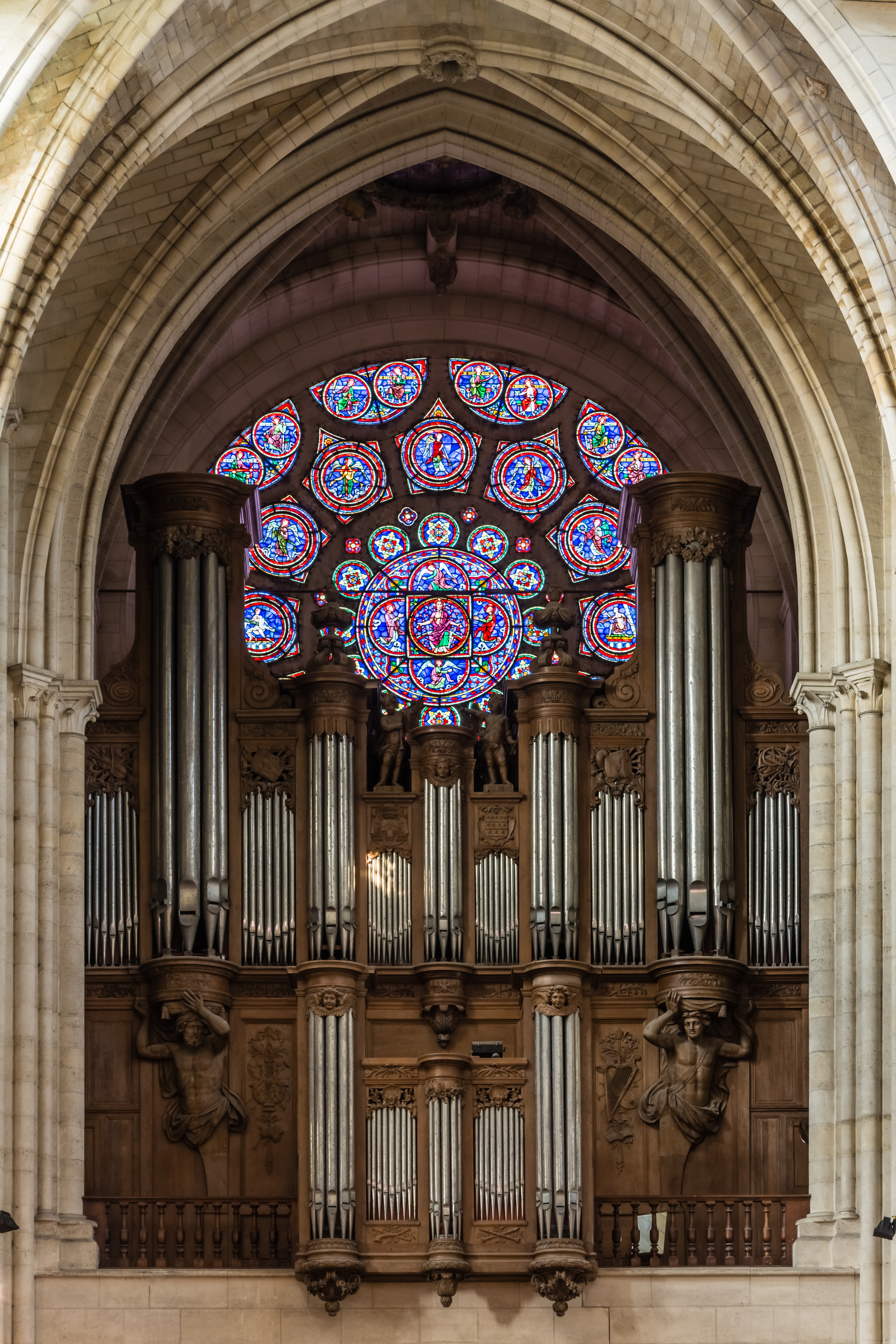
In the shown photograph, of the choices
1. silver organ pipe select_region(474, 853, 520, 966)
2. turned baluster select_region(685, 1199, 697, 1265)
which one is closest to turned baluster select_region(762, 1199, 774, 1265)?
turned baluster select_region(685, 1199, 697, 1265)

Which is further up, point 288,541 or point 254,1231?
point 288,541

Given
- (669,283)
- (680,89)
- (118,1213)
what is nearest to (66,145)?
(680,89)

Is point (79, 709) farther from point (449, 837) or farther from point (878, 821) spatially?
point (878, 821)

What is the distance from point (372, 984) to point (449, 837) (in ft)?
3.79

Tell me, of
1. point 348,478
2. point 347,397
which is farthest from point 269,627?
point 347,397

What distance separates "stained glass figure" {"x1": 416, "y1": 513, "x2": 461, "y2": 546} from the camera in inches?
1011

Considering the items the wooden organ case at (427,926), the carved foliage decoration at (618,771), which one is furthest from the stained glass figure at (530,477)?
the carved foliage decoration at (618,771)

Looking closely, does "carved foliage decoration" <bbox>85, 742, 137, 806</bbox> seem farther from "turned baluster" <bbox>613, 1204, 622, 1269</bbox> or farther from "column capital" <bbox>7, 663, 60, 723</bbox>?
"turned baluster" <bbox>613, 1204, 622, 1269</bbox>

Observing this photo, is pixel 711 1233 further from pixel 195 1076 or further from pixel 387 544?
pixel 387 544

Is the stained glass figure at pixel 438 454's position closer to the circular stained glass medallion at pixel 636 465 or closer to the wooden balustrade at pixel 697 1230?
the circular stained glass medallion at pixel 636 465

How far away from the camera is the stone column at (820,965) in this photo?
68.7ft

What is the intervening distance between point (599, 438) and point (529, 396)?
0.69 meters

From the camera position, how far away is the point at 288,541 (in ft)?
84.1

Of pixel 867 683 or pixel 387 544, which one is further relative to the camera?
pixel 387 544
